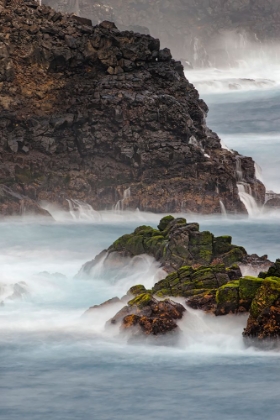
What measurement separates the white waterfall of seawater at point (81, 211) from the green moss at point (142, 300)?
22844 millimetres

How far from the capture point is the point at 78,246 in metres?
49.4

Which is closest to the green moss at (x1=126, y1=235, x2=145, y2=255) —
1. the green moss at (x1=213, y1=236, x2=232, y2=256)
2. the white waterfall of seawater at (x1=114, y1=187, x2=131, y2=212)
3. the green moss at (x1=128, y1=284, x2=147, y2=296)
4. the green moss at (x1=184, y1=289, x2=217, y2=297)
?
the green moss at (x1=213, y1=236, x2=232, y2=256)

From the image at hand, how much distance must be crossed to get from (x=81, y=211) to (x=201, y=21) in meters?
91.6

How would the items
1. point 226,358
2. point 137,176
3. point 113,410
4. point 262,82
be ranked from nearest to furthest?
point 113,410 < point 226,358 < point 137,176 < point 262,82

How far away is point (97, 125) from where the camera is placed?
57.2 m

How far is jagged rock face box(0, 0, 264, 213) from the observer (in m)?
56.2

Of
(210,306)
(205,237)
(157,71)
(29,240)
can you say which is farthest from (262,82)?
(210,306)

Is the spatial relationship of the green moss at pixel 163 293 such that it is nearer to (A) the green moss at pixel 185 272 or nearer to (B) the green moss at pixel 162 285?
(B) the green moss at pixel 162 285

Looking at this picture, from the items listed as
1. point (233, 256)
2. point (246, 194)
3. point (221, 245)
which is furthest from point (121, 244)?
point (246, 194)

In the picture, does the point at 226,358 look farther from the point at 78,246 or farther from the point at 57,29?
the point at 57,29

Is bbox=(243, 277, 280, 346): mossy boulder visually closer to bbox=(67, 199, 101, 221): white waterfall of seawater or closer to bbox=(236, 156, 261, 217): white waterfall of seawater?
bbox=(67, 199, 101, 221): white waterfall of seawater

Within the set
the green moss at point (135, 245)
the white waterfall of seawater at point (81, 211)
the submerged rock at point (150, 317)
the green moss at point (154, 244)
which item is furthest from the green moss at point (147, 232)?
the white waterfall of seawater at point (81, 211)

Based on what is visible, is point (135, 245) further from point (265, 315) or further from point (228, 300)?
point (265, 315)

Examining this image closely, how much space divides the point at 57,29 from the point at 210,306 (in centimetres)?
2935
